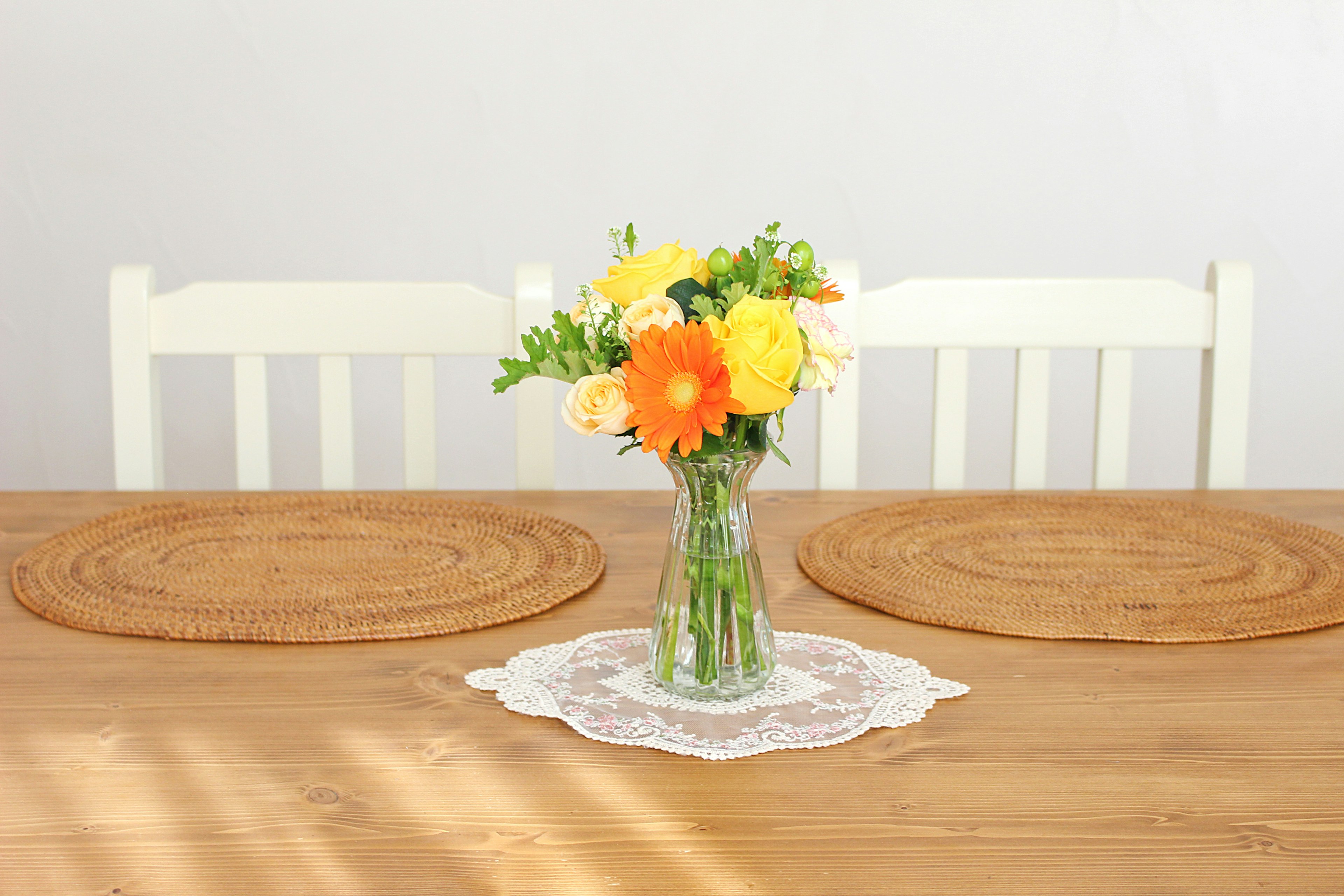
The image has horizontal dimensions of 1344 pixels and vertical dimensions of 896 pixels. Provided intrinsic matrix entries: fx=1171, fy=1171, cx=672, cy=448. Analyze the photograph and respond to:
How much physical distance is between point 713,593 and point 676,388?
0.50 ft

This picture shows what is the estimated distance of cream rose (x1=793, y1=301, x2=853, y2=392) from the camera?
656mm

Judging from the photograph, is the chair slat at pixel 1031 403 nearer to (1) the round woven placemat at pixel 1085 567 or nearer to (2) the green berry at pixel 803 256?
(1) the round woven placemat at pixel 1085 567

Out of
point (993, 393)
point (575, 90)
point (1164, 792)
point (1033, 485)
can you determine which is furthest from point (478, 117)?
point (1164, 792)

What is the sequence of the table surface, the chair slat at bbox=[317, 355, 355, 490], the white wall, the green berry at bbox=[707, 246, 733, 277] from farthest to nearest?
the white wall < the chair slat at bbox=[317, 355, 355, 490] < the green berry at bbox=[707, 246, 733, 277] < the table surface

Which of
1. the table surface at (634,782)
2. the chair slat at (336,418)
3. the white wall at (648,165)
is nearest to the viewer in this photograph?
the table surface at (634,782)

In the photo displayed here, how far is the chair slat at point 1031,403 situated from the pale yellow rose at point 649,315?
34.3 inches

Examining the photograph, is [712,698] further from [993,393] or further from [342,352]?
[993,393]

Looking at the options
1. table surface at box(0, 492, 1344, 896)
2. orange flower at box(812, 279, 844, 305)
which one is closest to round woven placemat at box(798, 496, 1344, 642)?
table surface at box(0, 492, 1344, 896)

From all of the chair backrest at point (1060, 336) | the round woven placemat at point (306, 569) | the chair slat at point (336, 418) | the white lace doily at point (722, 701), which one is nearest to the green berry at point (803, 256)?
the white lace doily at point (722, 701)

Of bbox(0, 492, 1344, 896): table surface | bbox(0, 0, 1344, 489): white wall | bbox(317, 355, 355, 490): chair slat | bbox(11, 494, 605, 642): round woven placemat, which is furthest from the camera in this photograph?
bbox(0, 0, 1344, 489): white wall

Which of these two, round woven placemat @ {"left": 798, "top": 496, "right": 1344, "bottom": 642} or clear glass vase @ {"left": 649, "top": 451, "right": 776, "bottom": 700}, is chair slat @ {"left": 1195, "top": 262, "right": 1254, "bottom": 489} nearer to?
round woven placemat @ {"left": 798, "top": 496, "right": 1344, "bottom": 642}

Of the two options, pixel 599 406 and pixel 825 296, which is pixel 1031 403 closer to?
pixel 825 296

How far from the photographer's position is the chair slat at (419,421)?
1.41 metres

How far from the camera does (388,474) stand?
107 inches
